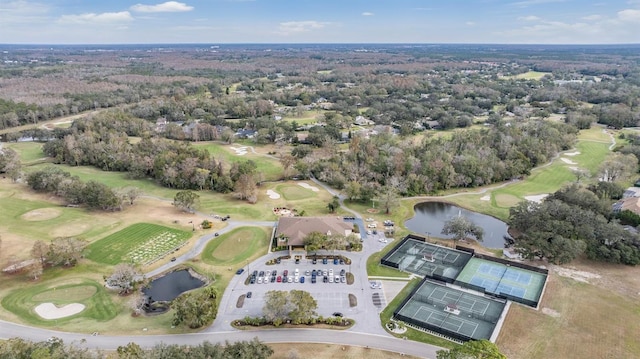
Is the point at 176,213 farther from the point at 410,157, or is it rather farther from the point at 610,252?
the point at 610,252

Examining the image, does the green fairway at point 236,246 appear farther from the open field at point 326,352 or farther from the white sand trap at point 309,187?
the white sand trap at point 309,187

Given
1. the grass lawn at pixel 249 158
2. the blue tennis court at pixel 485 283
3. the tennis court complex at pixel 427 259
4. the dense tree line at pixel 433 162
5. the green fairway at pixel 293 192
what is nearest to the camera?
the blue tennis court at pixel 485 283

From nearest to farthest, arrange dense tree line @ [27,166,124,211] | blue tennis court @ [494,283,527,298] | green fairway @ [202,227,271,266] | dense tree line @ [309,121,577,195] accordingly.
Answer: blue tennis court @ [494,283,527,298] < green fairway @ [202,227,271,266] < dense tree line @ [27,166,124,211] < dense tree line @ [309,121,577,195]

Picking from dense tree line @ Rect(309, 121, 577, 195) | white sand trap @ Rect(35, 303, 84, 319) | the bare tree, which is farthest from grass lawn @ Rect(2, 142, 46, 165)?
dense tree line @ Rect(309, 121, 577, 195)

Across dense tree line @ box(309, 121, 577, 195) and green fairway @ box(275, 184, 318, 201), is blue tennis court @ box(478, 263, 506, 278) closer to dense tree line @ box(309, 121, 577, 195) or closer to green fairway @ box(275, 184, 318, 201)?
dense tree line @ box(309, 121, 577, 195)

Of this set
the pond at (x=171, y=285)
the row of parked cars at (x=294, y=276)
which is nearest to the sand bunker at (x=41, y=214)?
the pond at (x=171, y=285)

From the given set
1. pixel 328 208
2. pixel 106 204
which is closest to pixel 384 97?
pixel 328 208

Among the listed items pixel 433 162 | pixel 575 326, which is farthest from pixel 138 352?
pixel 433 162
